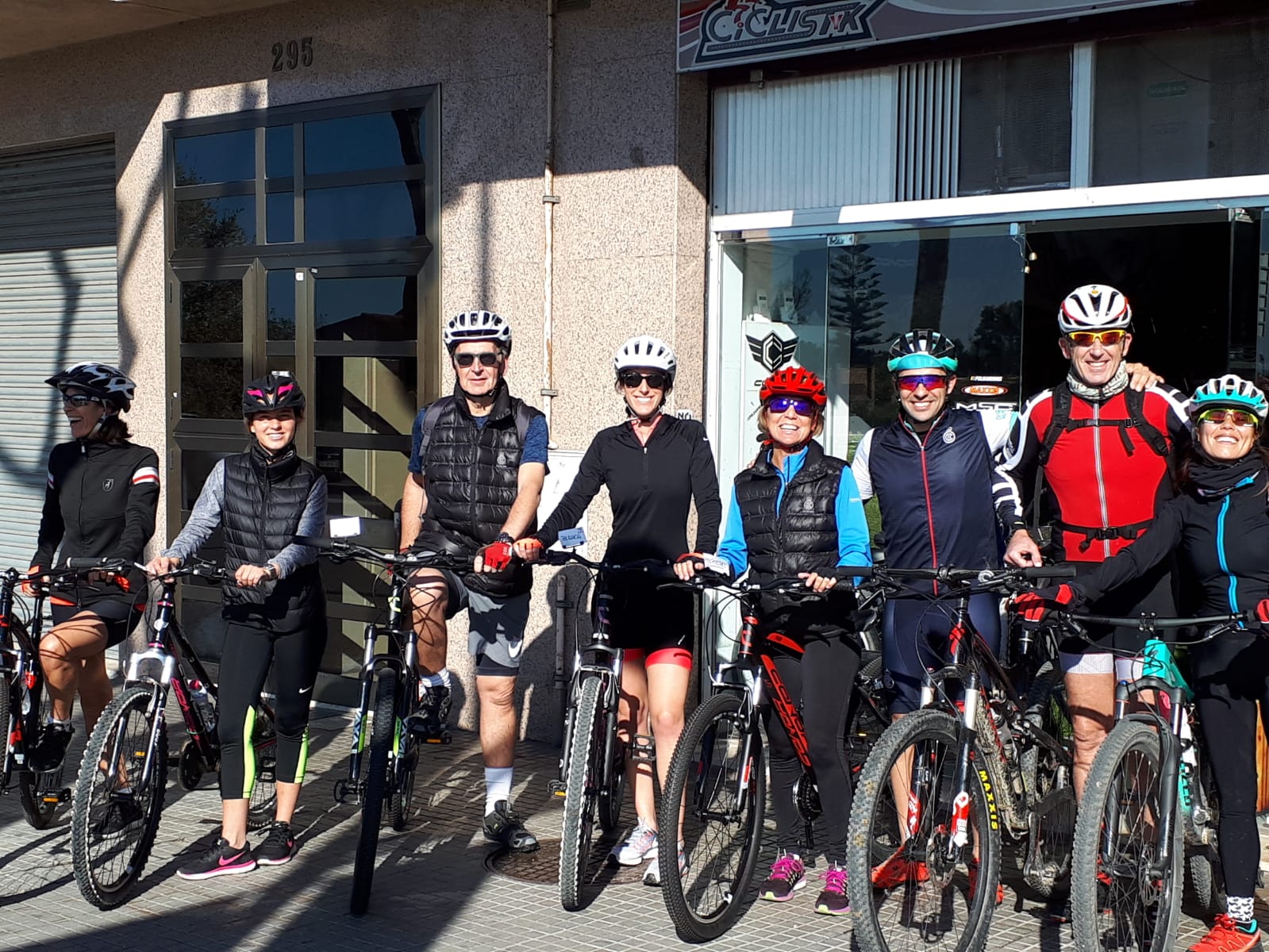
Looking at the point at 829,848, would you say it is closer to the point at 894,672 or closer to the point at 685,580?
the point at 894,672

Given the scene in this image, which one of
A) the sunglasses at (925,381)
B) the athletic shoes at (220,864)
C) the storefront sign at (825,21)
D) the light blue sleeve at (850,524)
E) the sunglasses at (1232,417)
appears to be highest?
the storefront sign at (825,21)

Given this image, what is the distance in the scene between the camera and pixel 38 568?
684 centimetres

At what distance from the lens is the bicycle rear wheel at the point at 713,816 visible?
5.15m

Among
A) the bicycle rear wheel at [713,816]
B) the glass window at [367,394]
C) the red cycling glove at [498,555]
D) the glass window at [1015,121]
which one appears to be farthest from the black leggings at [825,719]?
the glass window at [367,394]

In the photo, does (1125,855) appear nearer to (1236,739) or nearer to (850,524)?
(1236,739)

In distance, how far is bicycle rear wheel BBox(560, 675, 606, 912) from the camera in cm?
552

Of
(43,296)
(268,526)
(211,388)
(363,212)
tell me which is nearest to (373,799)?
(268,526)

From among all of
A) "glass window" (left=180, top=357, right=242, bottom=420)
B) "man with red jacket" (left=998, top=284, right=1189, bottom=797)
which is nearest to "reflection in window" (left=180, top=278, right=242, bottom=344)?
"glass window" (left=180, top=357, right=242, bottom=420)

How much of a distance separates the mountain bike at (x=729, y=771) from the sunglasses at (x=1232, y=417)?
1.23 metres

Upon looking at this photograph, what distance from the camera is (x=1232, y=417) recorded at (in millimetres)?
5016

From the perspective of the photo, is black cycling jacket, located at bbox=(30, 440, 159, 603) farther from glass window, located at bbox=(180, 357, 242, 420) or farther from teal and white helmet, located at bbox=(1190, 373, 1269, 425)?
teal and white helmet, located at bbox=(1190, 373, 1269, 425)

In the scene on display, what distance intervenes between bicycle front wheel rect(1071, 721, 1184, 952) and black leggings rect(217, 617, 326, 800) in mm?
3106

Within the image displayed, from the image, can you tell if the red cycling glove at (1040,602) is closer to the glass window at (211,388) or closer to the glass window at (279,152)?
the glass window at (279,152)

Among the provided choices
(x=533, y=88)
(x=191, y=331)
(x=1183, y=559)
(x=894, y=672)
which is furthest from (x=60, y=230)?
(x=1183, y=559)
